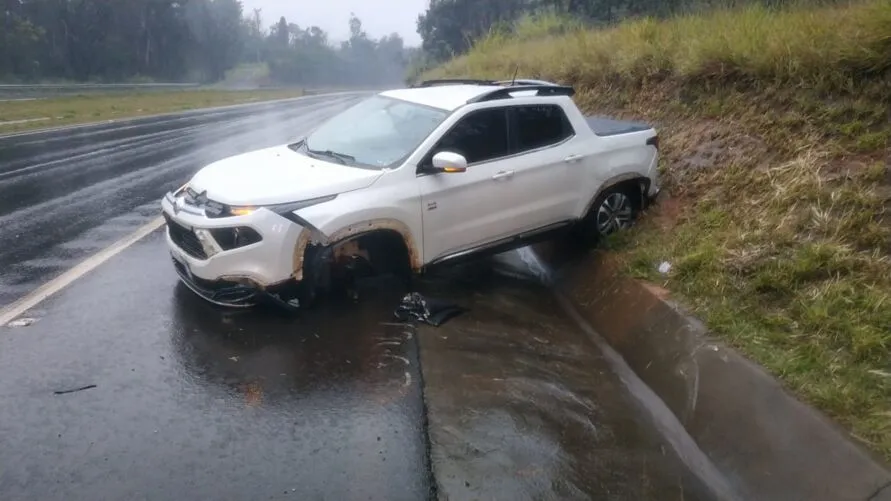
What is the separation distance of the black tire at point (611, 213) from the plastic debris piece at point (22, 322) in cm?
483

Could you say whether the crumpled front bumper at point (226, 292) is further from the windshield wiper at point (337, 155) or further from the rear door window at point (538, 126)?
the rear door window at point (538, 126)

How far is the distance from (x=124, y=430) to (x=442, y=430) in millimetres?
1774

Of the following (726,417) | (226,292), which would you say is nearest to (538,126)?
(226,292)

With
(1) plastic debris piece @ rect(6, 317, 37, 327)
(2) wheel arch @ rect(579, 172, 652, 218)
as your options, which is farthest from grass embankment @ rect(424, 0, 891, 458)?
(1) plastic debris piece @ rect(6, 317, 37, 327)

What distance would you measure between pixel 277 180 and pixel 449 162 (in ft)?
4.39

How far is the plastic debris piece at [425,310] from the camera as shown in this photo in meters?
6.01

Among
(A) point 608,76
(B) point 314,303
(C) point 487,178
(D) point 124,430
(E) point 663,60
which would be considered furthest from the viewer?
(A) point 608,76

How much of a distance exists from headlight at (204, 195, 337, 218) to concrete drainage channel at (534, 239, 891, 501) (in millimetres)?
2545

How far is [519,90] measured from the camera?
6.95 metres

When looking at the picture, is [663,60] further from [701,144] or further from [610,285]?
[610,285]

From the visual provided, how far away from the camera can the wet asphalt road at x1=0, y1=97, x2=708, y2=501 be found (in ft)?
12.4

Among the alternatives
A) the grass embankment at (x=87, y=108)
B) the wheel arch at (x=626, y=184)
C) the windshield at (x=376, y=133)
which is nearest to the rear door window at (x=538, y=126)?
the wheel arch at (x=626, y=184)

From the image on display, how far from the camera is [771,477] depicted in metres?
3.85

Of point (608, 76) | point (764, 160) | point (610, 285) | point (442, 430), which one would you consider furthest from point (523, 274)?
point (608, 76)
